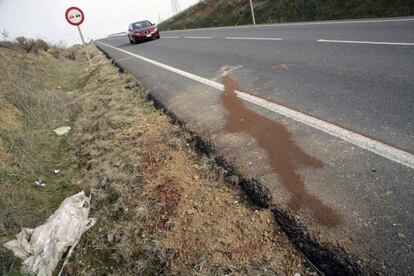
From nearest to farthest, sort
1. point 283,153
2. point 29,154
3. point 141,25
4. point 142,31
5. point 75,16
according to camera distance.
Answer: point 283,153, point 29,154, point 75,16, point 142,31, point 141,25

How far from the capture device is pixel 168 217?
3100mm

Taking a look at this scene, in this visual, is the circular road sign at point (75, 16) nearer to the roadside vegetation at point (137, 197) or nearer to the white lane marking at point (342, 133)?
the roadside vegetation at point (137, 197)

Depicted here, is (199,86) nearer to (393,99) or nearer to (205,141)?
(205,141)

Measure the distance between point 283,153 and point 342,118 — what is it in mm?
1087

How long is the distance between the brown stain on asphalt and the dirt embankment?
1.20 feet

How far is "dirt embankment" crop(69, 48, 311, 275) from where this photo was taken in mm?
2506

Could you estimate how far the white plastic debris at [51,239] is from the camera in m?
2.96

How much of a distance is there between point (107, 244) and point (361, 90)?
13.9 ft

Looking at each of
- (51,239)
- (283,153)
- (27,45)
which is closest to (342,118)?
(283,153)

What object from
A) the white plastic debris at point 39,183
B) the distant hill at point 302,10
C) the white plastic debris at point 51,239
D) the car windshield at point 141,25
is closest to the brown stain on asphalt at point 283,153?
the white plastic debris at point 51,239

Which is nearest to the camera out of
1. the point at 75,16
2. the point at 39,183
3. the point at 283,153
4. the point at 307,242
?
the point at 307,242

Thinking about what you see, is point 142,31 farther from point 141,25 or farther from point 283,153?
point 283,153

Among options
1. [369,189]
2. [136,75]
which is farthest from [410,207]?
[136,75]

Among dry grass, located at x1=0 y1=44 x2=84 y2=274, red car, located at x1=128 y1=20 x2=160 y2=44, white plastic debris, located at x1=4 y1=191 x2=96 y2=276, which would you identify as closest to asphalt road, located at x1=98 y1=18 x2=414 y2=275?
white plastic debris, located at x1=4 y1=191 x2=96 y2=276
